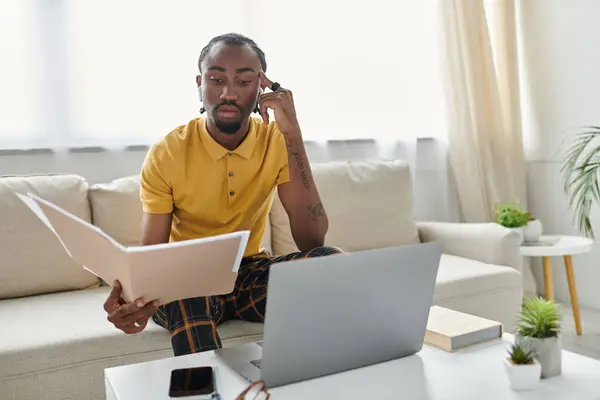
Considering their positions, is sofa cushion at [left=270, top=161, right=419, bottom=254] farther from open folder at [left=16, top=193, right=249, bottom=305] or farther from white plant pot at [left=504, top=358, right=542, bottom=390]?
white plant pot at [left=504, top=358, right=542, bottom=390]

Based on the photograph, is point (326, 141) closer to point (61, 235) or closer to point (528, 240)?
point (528, 240)

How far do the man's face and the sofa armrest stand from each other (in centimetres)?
113

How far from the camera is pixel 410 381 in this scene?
42.1 inches

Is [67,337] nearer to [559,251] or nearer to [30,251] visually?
[30,251]

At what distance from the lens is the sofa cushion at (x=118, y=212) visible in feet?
6.97

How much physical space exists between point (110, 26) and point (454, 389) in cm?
188

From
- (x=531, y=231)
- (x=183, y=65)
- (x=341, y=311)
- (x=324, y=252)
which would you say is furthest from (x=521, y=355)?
(x=183, y=65)

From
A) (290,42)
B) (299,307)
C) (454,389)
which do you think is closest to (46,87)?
(290,42)

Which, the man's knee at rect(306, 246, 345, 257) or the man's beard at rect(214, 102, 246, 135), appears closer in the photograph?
the man's knee at rect(306, 246, 345, 257)

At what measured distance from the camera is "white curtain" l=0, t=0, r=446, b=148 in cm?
228

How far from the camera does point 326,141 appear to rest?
2.83 m

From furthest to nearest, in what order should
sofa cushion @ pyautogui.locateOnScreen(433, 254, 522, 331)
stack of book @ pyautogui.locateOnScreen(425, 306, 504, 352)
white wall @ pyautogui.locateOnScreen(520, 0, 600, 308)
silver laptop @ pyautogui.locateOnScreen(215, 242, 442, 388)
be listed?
white wall @ pyautogui.locateOnScreen(520, 0, 600, 308)
sofa cushion @ pyautogui.locateOnScreen(433, 254, 522, 331)
stack of book @ pyautogui.locateOnScreen(425, 306, 504, 352)
silver laptop @ pyautogui.locateOnScreen(215, 242, 442, 388)

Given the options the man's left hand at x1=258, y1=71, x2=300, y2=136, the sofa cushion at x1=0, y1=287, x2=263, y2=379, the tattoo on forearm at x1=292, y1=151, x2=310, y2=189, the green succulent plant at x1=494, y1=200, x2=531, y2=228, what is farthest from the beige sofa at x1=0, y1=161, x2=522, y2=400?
the man's left hand at x1=258, y1=71, x2=300, y2=136

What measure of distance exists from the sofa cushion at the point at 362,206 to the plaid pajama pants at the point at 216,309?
643 millimetres
